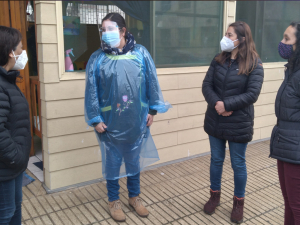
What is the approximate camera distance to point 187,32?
13.6 ft

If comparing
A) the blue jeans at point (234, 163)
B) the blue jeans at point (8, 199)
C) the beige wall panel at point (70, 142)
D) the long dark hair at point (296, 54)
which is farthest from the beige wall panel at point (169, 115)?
the blue jeans at point (8, 199)

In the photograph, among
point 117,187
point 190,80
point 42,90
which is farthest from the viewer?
point 190,80

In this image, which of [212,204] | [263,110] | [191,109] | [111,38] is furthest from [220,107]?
[263,110]

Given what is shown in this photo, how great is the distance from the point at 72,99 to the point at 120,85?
35.1 inches

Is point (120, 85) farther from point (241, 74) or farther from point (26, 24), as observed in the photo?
point (26, 24)

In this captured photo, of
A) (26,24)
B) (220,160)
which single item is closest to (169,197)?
(220,160)

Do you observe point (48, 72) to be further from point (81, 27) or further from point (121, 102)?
point (121, 102)

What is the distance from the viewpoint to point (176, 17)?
4.02m

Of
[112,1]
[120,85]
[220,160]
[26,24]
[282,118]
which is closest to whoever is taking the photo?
[282,118]

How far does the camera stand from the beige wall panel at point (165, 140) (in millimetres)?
3990

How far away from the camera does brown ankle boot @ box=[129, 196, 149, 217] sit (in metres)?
2.87

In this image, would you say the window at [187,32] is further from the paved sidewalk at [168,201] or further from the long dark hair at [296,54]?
the long dark hair at [296,54]

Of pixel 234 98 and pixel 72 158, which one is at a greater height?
pixel 234 98

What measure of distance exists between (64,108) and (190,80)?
1.77 meters
